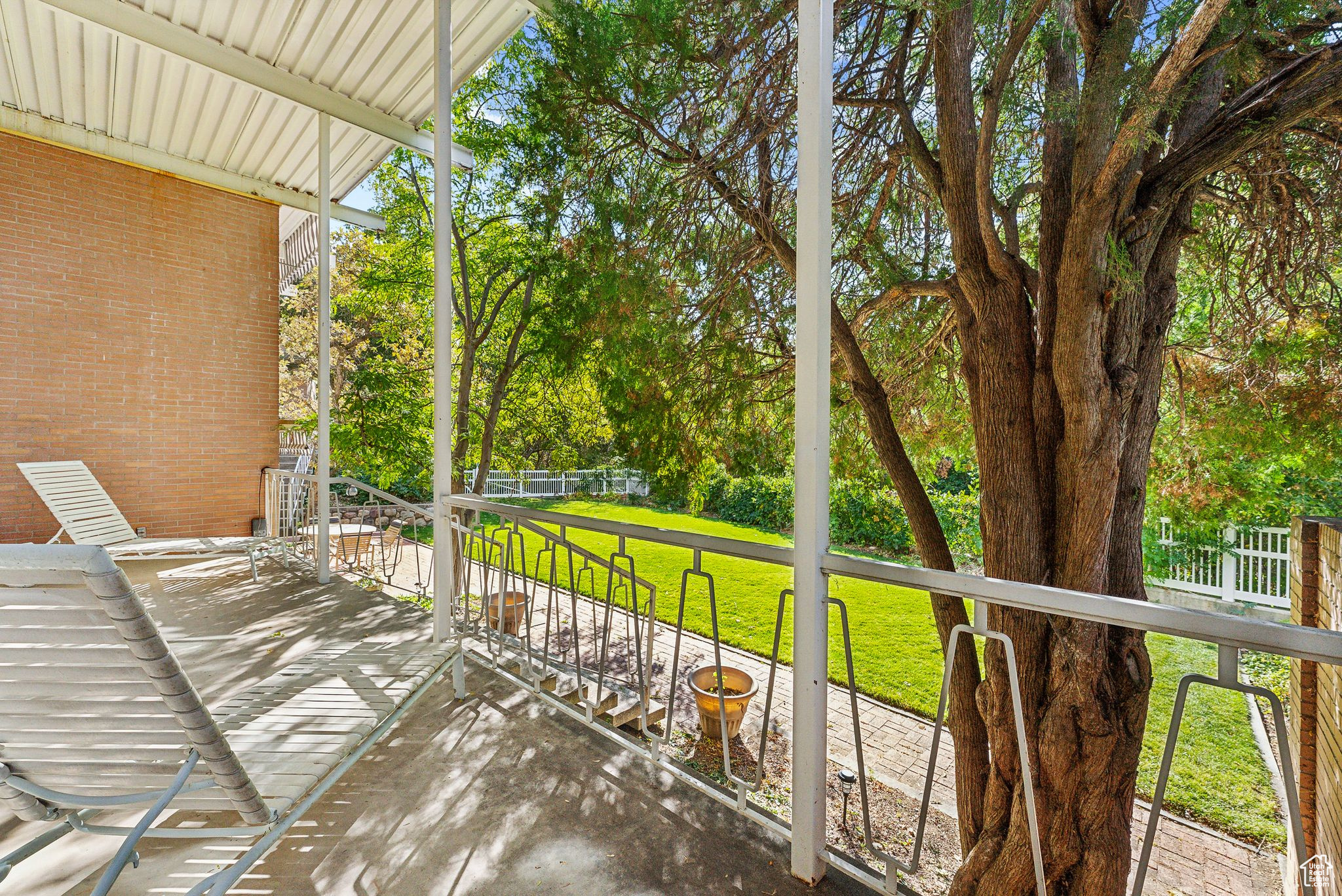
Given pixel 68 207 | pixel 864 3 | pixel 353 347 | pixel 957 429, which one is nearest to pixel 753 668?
pixel 957 429

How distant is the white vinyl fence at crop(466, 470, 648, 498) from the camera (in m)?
6.60

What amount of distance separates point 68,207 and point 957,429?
7.53 meters

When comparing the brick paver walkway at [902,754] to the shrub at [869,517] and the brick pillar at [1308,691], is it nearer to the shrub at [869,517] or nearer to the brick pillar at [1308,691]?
the brick pillar at [1308,691]

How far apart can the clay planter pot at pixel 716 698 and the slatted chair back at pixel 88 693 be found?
11.0ft

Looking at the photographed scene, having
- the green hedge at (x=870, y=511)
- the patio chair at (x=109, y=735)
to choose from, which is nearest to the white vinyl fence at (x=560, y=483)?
→ the green hedge at (x=870, y=511)

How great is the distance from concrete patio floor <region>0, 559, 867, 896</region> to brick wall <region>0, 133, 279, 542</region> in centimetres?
375

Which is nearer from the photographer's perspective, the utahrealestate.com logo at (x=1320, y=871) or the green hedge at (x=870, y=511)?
the utahrealestate.com logo at (x=1320, y=871)

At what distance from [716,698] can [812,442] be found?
3.38 metres

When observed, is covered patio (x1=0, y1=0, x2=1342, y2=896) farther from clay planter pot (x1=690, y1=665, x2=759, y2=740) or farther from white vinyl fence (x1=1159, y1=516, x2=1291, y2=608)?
white vinyl fence (x1=1159, y1=516, x2=1291, y2=608)

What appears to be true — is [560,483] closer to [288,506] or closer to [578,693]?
[288,506]

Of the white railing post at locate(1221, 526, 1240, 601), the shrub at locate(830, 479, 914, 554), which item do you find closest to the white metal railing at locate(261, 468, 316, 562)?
the shrub at locate(830, 479, 914, 554)

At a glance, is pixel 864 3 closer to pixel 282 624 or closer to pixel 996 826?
pixel 996 826

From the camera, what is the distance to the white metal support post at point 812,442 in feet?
5.00

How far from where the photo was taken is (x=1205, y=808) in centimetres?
425
